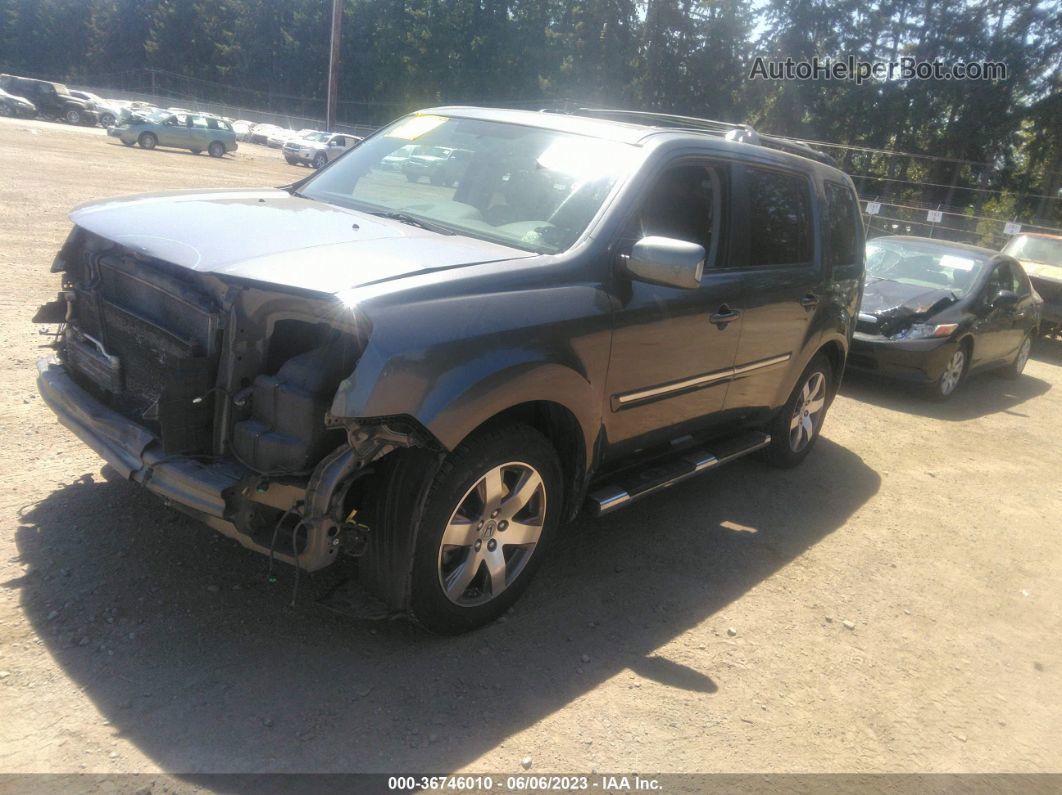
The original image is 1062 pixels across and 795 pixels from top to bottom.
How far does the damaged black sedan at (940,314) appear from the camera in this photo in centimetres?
858

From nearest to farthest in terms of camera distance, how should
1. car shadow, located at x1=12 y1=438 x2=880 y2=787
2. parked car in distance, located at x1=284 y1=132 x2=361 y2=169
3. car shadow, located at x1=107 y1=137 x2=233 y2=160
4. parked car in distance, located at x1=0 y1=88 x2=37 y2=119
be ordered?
1. car shadow, located at x1=12 y1=438 x2=880 y2=787
2. car shadow, located at x1=107 y1=137 x2=233 y2=160
3. parked car in distance, located at x1=284 y1=132 x2=361 y2=169
4. parked car in distance, located at x1=0 y1=88 x2=37 y2=119

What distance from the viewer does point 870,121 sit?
4841 centimetres

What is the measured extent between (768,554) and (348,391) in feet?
9.59

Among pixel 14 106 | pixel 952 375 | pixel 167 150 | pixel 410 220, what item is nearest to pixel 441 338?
pixel 410 220

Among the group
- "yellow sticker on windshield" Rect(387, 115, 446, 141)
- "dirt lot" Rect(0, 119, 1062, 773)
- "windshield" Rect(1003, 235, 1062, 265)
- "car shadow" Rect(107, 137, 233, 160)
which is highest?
"car shadow" Rect(107, 137, 233, 160)

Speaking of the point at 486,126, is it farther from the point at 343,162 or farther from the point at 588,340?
the point at 588,340

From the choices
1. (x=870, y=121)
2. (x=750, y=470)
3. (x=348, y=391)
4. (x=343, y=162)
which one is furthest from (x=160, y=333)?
(x=870, y=121)

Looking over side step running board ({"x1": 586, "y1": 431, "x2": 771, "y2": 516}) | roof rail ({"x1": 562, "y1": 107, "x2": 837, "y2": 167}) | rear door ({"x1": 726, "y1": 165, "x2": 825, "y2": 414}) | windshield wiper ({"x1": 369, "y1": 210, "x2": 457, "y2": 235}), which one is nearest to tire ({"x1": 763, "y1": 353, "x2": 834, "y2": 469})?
rear door ({"x1": 726, "y1": 165, "x2": 825, "y2": 414})

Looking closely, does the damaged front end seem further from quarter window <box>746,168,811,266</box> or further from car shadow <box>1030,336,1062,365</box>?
car shadow <box>1030,336,1062,365</box>

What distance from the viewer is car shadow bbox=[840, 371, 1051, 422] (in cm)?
861

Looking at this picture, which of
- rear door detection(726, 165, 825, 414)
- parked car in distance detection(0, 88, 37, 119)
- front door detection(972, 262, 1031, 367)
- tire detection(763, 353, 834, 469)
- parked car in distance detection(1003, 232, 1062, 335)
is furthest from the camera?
parked car in distance detection(0, 88, 37, 119)

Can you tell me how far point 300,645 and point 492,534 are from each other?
0.84 metres

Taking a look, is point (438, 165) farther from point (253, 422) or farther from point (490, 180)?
point (253, 422)

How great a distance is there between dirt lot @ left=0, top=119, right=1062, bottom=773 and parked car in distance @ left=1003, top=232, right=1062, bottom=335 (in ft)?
31.6
